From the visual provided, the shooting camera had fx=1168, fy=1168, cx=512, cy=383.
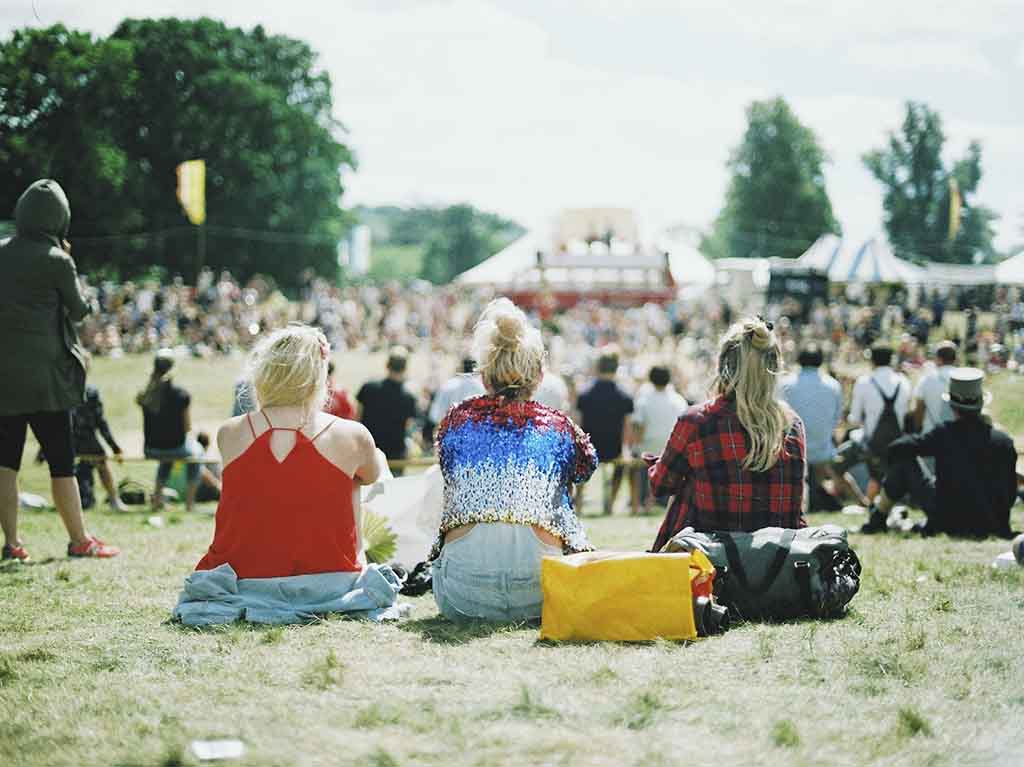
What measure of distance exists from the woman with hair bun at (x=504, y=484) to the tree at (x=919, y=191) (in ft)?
86.2

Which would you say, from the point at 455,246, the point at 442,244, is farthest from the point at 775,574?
the point at 442,244

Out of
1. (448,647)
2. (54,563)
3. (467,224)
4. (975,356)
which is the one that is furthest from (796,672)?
(467,224)

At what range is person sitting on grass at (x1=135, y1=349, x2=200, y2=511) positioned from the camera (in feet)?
38.9

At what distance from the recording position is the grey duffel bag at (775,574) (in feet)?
16.6

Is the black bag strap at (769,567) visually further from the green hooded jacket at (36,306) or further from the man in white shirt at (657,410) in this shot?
the man in white shirt at (657,410)

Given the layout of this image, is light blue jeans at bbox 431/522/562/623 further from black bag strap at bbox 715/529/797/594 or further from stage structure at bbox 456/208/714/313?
stage structure at bbox 456/208/714/313

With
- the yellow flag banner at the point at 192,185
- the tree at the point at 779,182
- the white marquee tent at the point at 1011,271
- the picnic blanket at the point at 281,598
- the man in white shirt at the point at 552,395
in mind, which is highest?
the tree at the point at 779,182

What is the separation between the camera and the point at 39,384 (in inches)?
260

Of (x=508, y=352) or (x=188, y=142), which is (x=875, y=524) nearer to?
(x=508, y=352)

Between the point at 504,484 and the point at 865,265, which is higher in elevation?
the point at 865,265

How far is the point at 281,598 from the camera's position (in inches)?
203

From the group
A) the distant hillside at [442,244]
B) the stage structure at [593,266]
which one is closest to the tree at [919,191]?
the stage structure at [593,266]

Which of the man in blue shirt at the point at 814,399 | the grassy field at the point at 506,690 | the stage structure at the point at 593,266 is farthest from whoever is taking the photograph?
the stage structure at the point at 593,266

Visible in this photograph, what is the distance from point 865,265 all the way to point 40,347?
3083 cm
